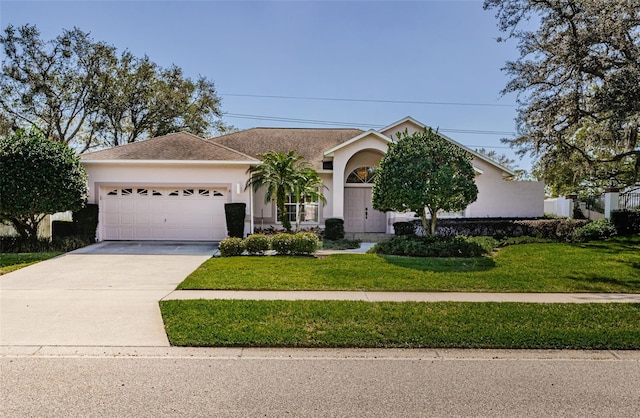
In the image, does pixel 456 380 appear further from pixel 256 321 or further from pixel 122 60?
pixel 122 60

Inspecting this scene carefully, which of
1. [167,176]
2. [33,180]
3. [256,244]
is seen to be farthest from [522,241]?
Answer: [33,180]

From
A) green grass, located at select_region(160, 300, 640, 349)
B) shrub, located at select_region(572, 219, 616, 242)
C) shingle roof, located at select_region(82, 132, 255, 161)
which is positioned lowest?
green grass, located at select_region(160, 300, 640, 349)

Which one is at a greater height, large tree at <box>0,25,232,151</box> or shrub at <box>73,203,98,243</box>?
large tree at <box>0,25,232,151</box>

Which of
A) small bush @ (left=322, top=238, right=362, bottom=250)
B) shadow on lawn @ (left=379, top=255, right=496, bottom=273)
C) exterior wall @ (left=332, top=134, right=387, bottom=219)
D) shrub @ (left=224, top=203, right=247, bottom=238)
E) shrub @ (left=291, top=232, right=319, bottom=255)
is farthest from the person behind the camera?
exterior wall @ (left=332, top=134, right=387, bottom=219)

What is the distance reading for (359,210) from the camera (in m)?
18.5

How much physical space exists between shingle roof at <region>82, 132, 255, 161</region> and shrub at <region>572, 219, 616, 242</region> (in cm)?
1298

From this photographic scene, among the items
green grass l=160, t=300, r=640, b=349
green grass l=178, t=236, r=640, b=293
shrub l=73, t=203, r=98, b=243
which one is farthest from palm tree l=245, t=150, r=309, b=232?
green grass l=160, t=300, r=640, b=349

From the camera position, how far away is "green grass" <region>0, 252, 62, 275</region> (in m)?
10.7

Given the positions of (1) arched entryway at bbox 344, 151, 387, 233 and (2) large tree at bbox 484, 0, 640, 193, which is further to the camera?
(1) arched entryway at bbox 344, 151, 387, 233

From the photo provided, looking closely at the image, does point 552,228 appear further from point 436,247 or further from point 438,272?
point 438,272

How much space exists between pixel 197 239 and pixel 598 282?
1332cm

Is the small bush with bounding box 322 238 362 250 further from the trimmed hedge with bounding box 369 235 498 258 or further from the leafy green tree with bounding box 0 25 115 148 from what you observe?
the leafy green tree with bounding box 0 25 115 148

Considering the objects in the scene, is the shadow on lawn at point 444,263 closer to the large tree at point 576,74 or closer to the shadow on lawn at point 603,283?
the shadow on lawn at point 603,283

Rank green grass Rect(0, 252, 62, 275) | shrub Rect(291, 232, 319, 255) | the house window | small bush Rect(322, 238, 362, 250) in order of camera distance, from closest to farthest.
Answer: green grass Rect(0, 252, 62, 275) < shrub Rect(291, 232, 319, 255) < small bush Rect(322, 238, 362, 250) < the house window
